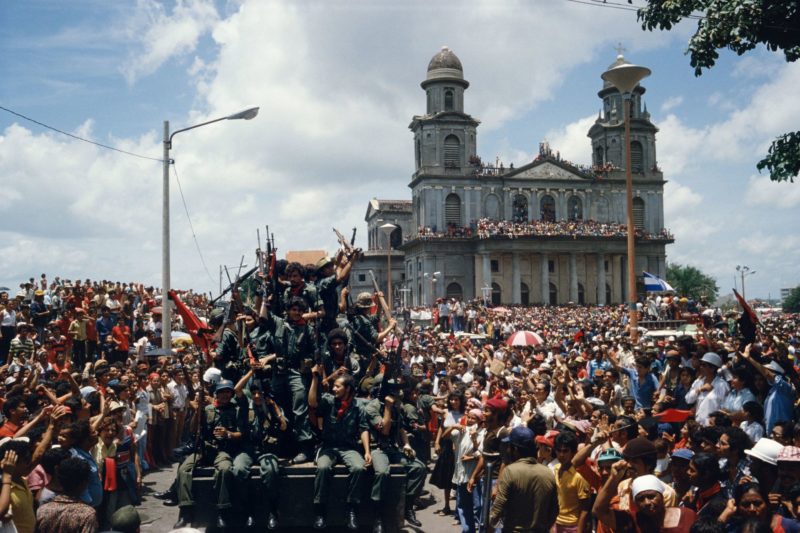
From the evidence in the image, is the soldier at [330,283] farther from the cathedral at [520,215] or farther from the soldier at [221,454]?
the cathedral at [520,215]

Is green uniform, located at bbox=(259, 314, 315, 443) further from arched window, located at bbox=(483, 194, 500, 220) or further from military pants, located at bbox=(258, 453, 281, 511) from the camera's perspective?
arched window, located at bbox=(483, 194, 500, 220)

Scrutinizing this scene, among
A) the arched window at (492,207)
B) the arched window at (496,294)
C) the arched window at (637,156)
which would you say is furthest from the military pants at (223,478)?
the arched window at (637,156)

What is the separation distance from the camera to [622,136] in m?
75.1

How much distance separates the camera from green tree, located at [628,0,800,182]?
11375 mm

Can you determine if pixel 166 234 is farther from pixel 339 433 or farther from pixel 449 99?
pixel 449 99

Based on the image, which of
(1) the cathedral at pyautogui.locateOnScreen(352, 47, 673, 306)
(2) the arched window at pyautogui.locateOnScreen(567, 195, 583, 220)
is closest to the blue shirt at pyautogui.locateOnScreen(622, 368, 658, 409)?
(1) the cathedral at pyautogui.locateOnScreen(352, 47, 673, 306)

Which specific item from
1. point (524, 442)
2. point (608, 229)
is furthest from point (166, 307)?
point (608, 229)

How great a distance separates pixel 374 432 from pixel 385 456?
52 centimetres

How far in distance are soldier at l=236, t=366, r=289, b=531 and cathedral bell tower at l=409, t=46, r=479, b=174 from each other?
200 ft

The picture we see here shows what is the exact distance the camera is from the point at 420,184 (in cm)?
6975

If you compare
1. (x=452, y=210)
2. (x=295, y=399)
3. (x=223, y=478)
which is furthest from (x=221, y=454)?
(x=452, y=210)

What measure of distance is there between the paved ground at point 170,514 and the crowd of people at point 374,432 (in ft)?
0.63

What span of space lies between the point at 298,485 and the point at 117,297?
49.8ft

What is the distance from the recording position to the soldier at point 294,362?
9102 millimetres
